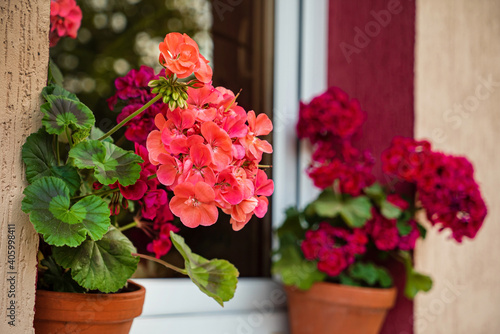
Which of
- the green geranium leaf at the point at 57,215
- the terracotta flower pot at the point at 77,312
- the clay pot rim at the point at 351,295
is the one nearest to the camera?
the green geranium leaf at the point at 57,215

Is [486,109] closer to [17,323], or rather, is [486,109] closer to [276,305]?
[276,305]

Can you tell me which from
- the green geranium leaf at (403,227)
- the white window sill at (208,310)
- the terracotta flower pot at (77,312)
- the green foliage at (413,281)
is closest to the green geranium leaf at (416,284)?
the green foliage at (413,281)

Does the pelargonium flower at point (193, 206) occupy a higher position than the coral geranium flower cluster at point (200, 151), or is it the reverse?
the coral geranium flower cluster at point (200, 151)

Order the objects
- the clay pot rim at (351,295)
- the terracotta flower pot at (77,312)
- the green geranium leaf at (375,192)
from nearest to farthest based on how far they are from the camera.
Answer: the terracotta flower pot at (77,312) → the clay pot rim at (351,295) → the green geranium leaf at (375,192)

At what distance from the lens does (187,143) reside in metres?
0.72

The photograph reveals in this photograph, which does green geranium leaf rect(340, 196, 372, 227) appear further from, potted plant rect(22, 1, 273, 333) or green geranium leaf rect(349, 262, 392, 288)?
potted plant rect(22, 1, 273, 333)

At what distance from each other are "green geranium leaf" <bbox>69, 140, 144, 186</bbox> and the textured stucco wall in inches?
3.7

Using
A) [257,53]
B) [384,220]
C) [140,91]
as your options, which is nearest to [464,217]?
[384,220]

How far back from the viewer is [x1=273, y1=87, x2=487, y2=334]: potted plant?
134 cm

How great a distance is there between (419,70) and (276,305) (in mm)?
936

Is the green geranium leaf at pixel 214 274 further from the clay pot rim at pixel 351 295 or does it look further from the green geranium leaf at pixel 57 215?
the clay pot rim at pixel 351 295

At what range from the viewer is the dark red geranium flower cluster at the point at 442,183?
4.40ft

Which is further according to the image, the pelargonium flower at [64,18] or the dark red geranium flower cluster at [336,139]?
the dark red geranium flower cluster at [336,139]

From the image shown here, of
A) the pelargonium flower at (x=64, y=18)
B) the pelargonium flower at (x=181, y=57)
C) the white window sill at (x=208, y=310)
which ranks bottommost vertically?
the white window sill at (x=208, y=310)
